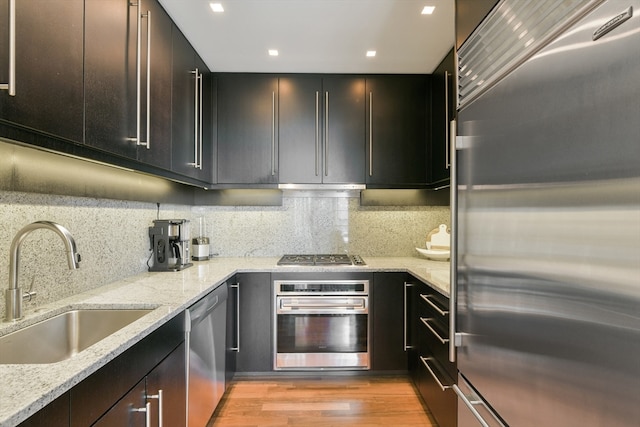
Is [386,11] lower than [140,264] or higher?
higher

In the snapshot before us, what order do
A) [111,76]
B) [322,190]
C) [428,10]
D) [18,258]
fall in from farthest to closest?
[322,190], [428,10], [111,76], [18,258]

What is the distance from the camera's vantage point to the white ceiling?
1.97 m

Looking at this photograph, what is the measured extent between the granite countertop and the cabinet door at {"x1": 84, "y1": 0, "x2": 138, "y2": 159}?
68 cm

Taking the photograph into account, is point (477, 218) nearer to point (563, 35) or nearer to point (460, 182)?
point (460, 182)

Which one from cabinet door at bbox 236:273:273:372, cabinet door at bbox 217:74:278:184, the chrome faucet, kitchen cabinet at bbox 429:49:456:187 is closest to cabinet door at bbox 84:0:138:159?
the chrome faucet

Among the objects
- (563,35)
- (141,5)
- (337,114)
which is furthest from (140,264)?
(563,35)

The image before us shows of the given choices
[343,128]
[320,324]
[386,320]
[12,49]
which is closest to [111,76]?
[12,49]

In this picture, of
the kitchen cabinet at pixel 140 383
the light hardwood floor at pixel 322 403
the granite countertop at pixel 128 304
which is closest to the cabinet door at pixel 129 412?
the kitchen cabinet at pixel 140 383

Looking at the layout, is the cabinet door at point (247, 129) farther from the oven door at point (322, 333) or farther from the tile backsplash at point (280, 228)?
the oven door at point (322, 333)

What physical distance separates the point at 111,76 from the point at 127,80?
13 cm

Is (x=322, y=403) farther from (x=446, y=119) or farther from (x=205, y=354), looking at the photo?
(x=446, y=119)

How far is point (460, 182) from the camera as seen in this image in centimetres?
144

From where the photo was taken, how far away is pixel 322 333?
2.69 meters

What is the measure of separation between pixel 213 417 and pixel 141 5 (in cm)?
240
